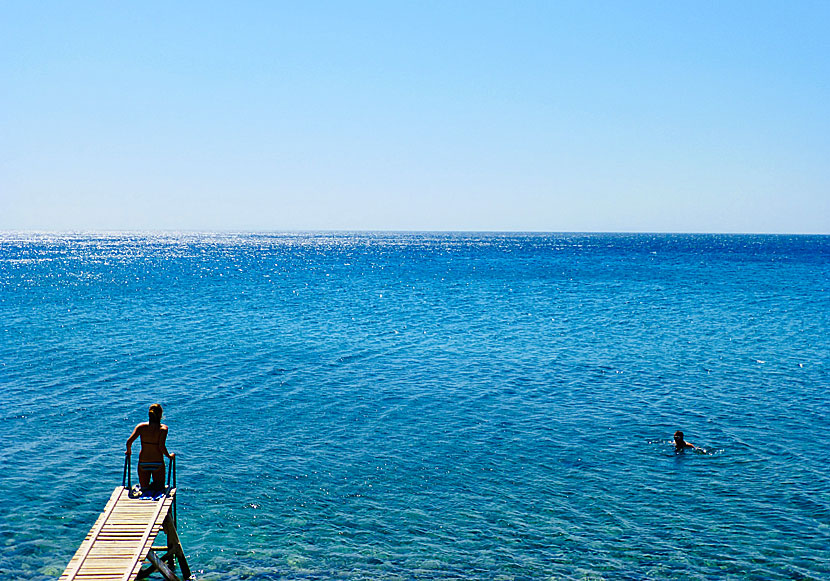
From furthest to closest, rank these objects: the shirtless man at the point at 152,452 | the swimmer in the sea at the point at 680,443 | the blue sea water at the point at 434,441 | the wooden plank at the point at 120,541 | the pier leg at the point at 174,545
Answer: the swimmer in the sea at the point at 680,443, the blue sea water at the point at 434,441, the shirtless man at the point at 152,452, the pier leg at the point at 174,545, the wooden plank at the point at 120,541

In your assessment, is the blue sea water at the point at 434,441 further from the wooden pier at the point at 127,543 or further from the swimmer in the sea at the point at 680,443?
the wooden pier at the point at 127,543

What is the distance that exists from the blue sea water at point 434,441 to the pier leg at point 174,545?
44cm

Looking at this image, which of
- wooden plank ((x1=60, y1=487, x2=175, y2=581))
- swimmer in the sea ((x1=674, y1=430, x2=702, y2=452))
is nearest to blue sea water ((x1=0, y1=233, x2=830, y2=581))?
swimmer in the sea ((x1=674, y1=430, x2=702, y2=452))

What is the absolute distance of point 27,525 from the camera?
18.0 metres

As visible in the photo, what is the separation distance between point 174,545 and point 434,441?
12100 millimetres

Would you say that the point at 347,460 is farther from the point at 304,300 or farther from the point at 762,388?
the point at 304,300

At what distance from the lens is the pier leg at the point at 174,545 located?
1512cm

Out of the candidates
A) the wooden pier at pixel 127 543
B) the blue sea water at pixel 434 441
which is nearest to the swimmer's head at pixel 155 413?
the wooden pier at pixel 127 543

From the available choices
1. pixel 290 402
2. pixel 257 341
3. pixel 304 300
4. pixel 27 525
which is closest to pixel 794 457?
pixel 290 402

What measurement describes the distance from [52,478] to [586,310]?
53.7 meters

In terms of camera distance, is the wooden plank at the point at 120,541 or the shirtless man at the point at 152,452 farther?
the shirtless man at the point at 152,452

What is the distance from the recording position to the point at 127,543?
1311 centimetres

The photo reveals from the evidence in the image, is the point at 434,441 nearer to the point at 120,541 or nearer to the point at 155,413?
the point at 155,413

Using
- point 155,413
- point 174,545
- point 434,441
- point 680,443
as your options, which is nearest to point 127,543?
point 174,545
